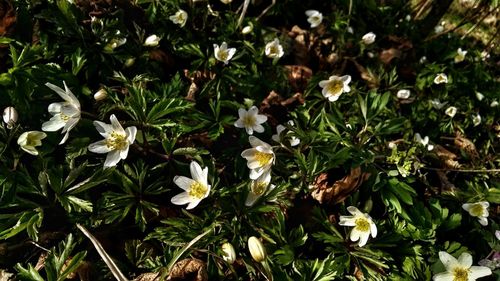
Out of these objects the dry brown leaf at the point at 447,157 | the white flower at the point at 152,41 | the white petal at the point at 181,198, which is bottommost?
the dry brown leaf at the point at 447,157

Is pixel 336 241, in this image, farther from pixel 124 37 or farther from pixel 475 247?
pixel 124 37

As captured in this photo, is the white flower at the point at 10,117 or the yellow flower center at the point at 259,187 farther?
the yellow flower center at the point at 259,187

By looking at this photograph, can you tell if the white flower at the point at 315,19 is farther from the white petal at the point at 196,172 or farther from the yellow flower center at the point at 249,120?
the white petal at the point at 196,172

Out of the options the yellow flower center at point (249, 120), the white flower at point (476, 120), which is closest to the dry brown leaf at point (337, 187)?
the yellow flower center at point (249, 120)

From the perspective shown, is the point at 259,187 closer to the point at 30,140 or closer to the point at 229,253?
the point at 229,253

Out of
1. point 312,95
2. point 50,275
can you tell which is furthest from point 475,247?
point 50,275

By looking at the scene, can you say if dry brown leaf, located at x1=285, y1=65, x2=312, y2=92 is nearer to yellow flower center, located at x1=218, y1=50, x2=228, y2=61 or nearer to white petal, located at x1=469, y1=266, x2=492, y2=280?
Answer: yellow flower center, located at x1=218, y1=50, x2=228, y2=61
